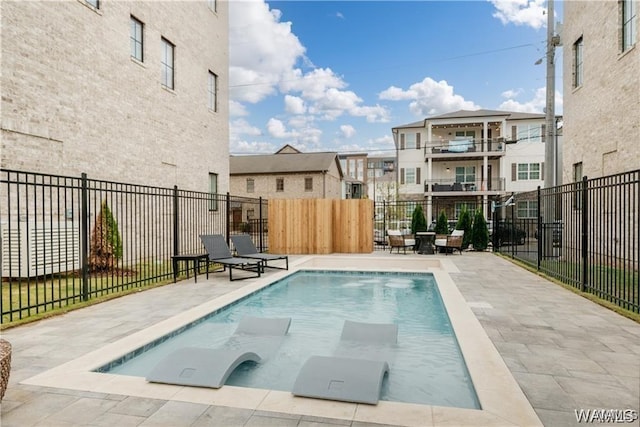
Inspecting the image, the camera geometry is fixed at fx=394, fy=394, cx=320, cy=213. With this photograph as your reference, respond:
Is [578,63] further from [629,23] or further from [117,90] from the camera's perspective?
Result: [117,90]

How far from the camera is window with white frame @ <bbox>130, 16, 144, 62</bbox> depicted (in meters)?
11.6

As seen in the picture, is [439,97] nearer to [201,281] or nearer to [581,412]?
[201,281]

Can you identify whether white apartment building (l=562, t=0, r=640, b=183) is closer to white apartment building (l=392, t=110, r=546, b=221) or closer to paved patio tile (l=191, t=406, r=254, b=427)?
paved patio tile (l=191, t=406, r=254, b=427)

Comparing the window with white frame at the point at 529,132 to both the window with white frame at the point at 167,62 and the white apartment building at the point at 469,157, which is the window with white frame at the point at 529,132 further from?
the window with white frame at the point at 167,62

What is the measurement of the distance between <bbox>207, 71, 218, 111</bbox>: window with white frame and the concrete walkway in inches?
419

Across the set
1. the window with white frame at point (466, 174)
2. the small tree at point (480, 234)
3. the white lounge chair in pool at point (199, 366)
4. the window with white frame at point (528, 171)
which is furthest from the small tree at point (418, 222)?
the window with white frame at point (528, 171)

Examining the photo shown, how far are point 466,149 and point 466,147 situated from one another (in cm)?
16

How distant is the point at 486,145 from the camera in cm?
2888

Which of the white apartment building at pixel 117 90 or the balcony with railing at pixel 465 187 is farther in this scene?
the balcony with railing at pixel 465 187

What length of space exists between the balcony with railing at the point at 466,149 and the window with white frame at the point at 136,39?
21956 mm

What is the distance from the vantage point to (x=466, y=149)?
29359 millimetres

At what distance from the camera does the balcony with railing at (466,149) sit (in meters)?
28.8

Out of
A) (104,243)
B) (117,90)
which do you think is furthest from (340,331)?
(117,90)

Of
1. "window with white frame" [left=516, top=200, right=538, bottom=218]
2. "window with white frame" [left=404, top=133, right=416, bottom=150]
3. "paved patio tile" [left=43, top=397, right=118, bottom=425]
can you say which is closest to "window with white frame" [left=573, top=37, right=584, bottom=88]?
"paved patio tile" [left=43, top=397, right=118, bottom=425]
